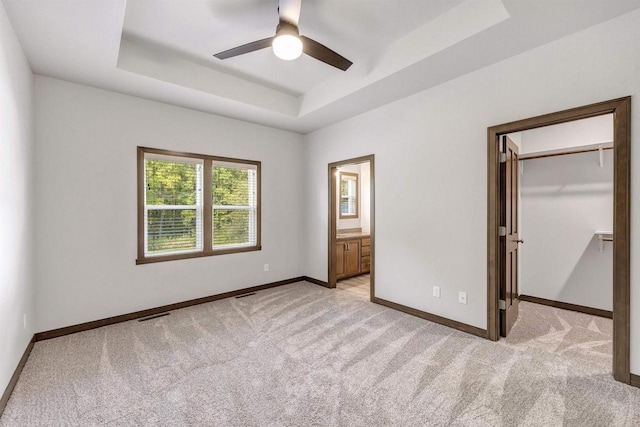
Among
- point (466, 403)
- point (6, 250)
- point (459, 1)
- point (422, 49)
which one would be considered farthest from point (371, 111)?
point (6, 250)

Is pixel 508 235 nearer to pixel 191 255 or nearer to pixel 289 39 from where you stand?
pixel 289 39

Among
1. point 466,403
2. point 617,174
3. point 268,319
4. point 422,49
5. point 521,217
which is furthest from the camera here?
point 521,217

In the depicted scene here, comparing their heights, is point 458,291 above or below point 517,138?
below

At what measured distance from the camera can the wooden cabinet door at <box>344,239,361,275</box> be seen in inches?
215

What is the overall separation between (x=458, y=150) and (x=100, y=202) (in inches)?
161

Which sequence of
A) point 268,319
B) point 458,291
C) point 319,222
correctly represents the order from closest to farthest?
point 458,291, point 268,319, point 319,222

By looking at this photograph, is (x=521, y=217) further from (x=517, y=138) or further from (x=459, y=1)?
(x=459, y=1)

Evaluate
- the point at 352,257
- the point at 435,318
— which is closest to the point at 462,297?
the point at 435,318

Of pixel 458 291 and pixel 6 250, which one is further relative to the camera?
pixel 458 291

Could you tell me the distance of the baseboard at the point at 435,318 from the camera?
10.1 feet

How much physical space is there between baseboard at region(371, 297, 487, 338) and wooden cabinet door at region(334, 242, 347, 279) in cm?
125

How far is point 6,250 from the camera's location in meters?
2.07

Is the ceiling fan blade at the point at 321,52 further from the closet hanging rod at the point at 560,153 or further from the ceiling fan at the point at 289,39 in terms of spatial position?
the closet hanging rod at the point at 560,153

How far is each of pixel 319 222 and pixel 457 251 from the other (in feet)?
8.00
